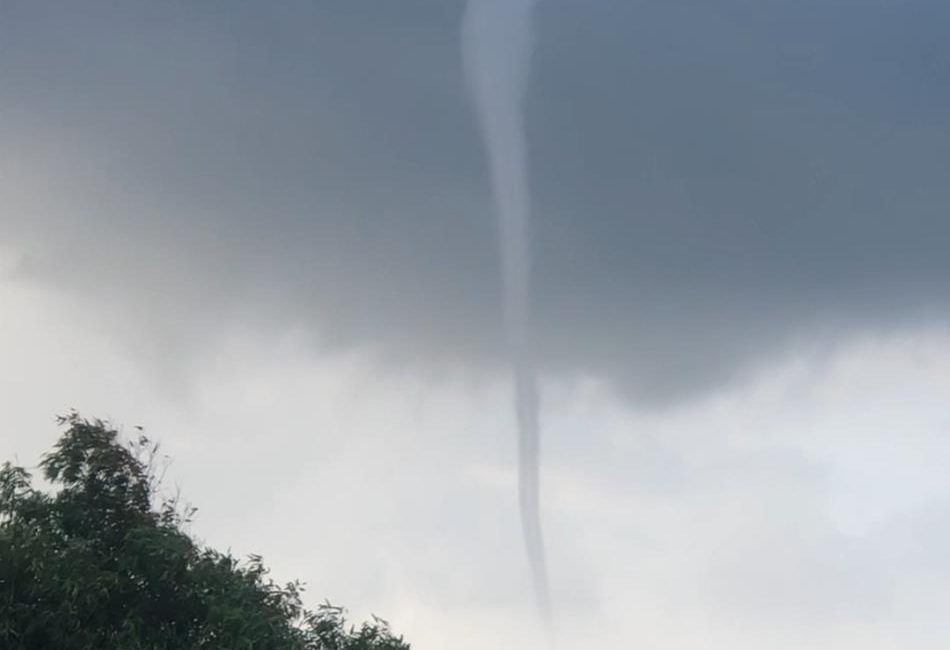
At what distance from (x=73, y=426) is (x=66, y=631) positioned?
489 cm

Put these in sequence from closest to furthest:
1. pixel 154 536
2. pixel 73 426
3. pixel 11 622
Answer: pixel 11 622
pixel 154 536
pixel 73 426

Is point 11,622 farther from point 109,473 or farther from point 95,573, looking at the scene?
point 109,473

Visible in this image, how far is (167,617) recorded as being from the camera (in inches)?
1091

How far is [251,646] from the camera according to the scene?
2597cm

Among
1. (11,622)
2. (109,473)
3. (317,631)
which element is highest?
(109,473)

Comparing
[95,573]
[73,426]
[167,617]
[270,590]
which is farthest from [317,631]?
[73,426]

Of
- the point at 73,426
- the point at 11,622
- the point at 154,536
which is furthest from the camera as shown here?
the point at 73,426

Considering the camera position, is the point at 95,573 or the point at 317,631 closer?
the point at 95,573

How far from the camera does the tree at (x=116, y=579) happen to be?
85.5ft

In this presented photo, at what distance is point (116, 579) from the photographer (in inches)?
1045

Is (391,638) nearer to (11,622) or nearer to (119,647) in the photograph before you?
(119,647)

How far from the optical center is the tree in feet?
85.5

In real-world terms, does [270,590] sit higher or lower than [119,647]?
higher

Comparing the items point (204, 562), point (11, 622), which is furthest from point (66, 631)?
point (204, 562)
